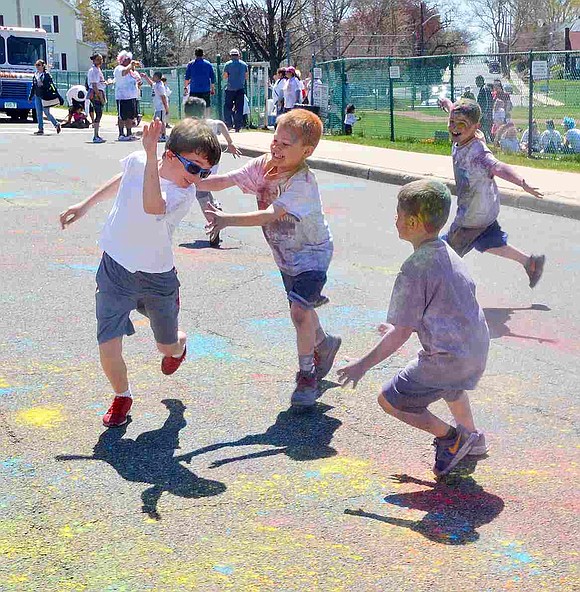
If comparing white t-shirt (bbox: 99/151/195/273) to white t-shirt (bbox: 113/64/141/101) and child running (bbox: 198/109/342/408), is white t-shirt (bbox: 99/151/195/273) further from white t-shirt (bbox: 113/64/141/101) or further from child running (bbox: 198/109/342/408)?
white t-shirt (bbox: 113/64/141/101)

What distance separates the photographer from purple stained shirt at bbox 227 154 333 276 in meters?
4.68

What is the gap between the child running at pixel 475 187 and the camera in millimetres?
6633

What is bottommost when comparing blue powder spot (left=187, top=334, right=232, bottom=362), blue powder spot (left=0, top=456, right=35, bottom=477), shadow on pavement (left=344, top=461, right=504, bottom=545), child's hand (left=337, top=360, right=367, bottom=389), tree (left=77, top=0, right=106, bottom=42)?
shadow on pavement (left=344, top=461, right=504, bottom=545)

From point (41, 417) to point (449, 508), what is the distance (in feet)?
6.51

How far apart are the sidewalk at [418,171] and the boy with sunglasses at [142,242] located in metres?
7.69

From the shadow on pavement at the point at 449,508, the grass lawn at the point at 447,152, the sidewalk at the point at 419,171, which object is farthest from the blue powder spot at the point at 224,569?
the grass lawn at the point at 447,152

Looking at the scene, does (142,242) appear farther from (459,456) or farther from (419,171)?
(419,171)

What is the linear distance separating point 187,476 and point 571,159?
13.3 m

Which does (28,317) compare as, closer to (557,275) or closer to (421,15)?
(557,275)

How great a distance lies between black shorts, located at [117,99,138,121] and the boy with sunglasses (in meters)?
18.1

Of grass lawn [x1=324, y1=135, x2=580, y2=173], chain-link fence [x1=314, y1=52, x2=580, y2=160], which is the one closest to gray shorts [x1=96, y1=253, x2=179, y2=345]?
grass lawn [x1=324, y1=135, x2=580, y2=173]

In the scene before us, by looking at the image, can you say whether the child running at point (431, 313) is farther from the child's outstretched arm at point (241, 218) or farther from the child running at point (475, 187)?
the child running at point (475, 187)

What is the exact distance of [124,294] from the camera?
14.5 ft

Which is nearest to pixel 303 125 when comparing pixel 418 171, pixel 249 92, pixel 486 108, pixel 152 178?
pixel 152 178
